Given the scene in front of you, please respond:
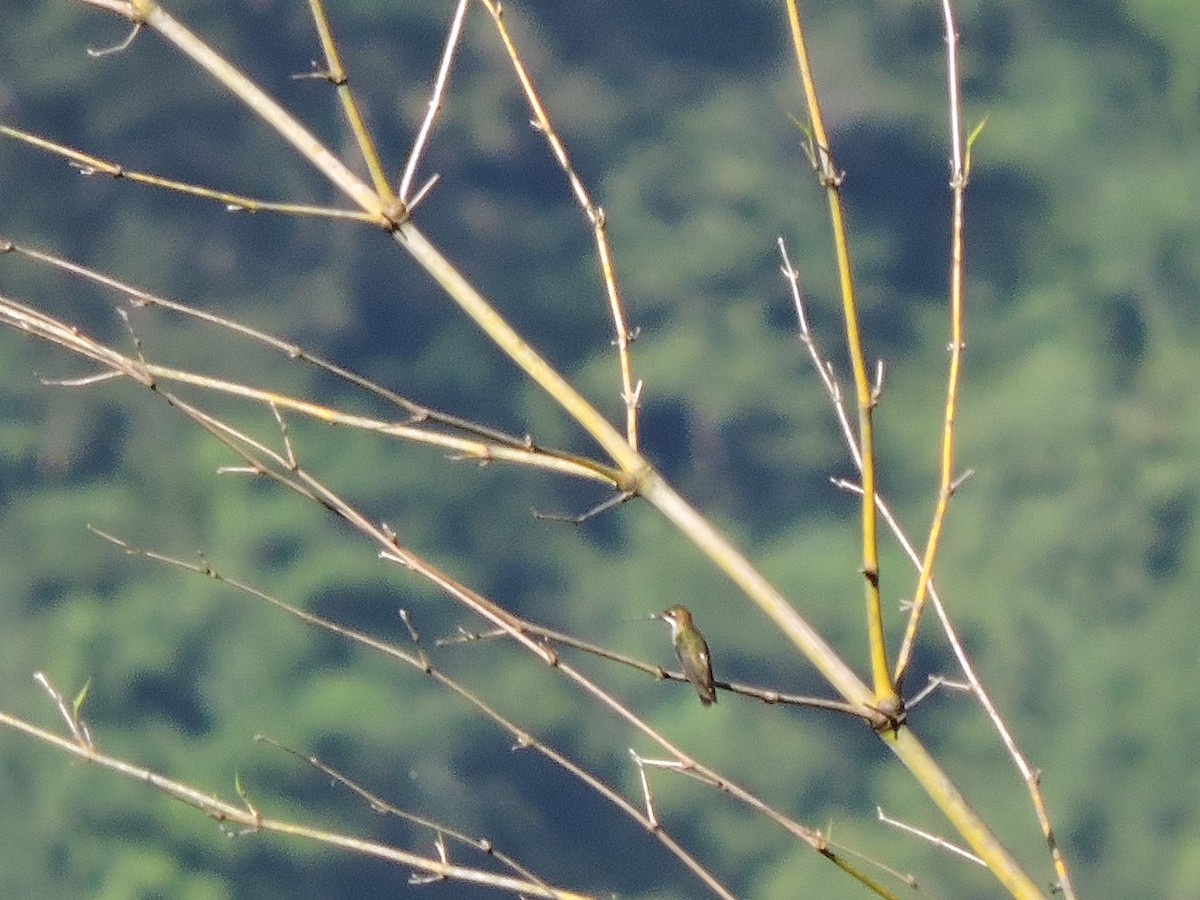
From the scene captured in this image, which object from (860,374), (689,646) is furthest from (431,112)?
(689,646)

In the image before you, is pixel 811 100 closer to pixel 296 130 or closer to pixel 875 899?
pixel 296 130

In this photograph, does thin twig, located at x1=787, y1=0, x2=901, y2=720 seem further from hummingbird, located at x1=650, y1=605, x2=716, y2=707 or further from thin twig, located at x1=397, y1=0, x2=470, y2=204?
hummingbird, located at x1=650, y1=605, x2=716, y2=707

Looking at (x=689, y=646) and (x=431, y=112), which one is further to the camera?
(x=689, y=646)

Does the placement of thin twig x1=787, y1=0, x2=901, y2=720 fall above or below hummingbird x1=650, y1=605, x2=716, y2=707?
above

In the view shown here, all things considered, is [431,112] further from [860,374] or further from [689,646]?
[689,646]

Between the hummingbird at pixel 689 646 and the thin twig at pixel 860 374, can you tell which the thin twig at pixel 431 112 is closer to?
the thin twig at pixel 860 374

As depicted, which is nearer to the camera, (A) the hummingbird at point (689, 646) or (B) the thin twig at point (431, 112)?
(B) the thin twig at point (431, 112)

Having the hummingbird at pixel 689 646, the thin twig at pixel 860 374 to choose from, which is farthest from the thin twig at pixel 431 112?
the hummingbird at pixel 689 646

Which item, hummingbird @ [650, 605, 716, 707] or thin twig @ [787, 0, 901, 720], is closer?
thin twig @ [787, 0, 901, 720]

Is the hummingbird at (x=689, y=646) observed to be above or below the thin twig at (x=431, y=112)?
below

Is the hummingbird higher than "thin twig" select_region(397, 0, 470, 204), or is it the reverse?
"thin twig" select_region(397, 0, 470, 204)

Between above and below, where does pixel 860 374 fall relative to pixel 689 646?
above

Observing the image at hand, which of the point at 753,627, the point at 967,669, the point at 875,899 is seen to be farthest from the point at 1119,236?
the point at 967,669

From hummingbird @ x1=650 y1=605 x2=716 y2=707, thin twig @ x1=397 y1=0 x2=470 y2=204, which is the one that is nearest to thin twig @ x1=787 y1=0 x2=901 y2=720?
thin twig @ x1=397 y1=0 x2=470 y2=204
